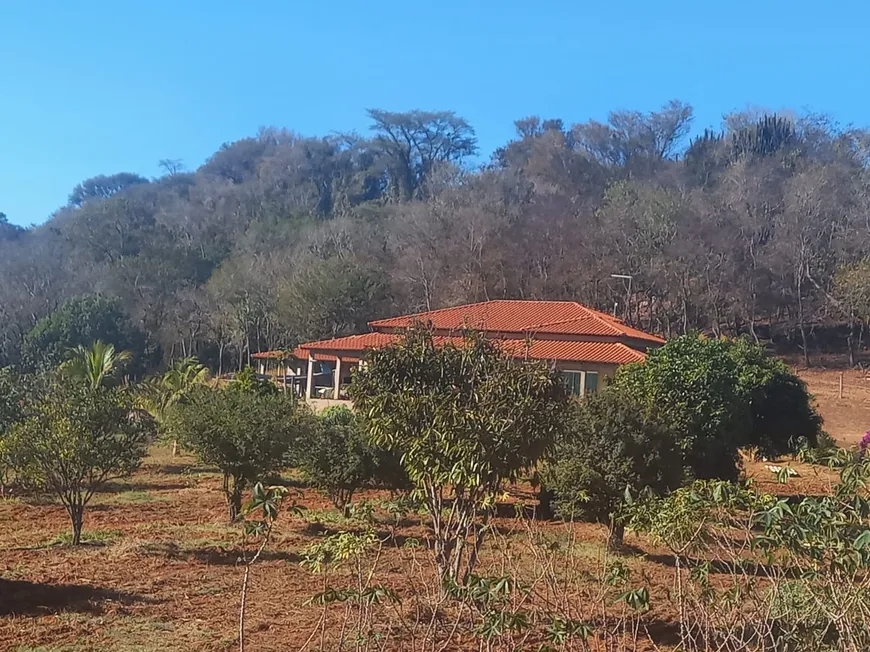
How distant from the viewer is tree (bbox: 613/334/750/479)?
53.5 ft

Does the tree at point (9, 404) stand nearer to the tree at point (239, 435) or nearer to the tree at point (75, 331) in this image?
the tree at point (239, 435)

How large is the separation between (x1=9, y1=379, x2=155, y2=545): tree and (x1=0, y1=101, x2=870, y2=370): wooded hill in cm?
3294

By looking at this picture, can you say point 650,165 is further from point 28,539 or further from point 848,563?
point 848,563

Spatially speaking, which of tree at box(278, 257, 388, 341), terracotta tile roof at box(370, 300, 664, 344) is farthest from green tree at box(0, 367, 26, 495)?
tree at box(278, 257, 388, 341)

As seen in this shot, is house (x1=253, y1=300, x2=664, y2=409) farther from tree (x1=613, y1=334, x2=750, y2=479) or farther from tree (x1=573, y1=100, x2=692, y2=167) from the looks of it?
tree (x1=573, y1=100, x2=692, y2=167)

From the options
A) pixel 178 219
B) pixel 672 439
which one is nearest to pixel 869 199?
pixel 672 439

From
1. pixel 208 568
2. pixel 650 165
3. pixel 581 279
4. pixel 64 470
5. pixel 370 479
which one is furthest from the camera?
pixel 650 165

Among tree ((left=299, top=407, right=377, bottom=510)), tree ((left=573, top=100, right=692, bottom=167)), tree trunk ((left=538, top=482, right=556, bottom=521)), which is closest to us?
tree ((left=299, top=407, right=377, bottom=510))

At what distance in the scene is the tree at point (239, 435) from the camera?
44.4ft

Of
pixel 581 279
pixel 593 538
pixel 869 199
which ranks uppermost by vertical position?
pixel 869 199

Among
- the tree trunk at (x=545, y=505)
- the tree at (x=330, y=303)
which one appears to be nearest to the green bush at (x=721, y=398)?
the tree trunk at (x=545, y=505)

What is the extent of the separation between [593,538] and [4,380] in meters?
13.0

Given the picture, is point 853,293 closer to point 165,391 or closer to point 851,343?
point 851,343

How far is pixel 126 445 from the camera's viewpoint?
12.0 meters
